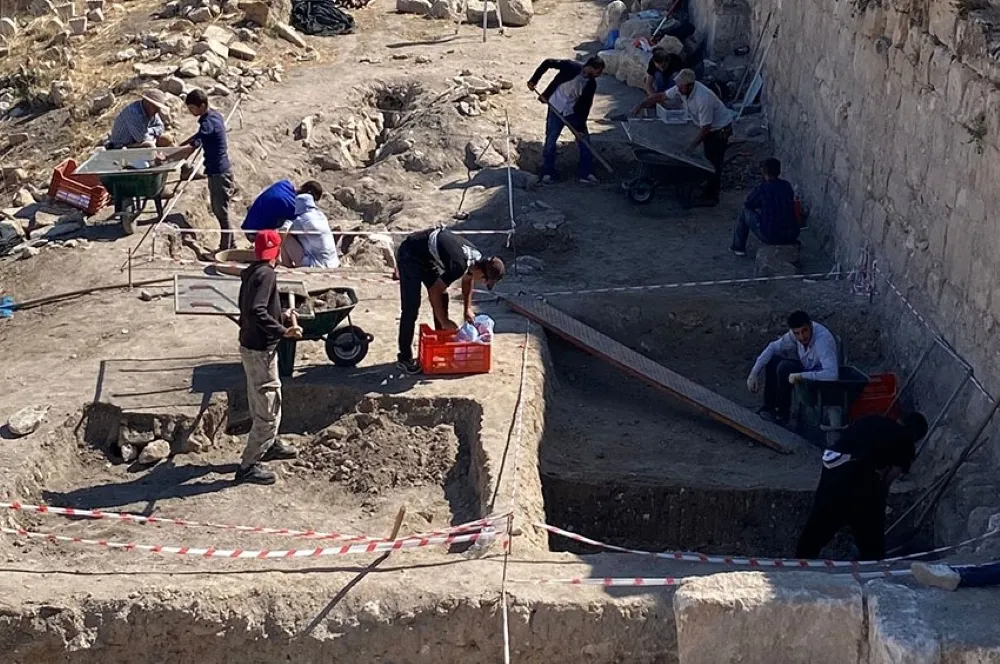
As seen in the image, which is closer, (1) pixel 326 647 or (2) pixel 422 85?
(1) pixel 326 647

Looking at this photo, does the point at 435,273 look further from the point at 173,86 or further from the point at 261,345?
the point at 173,86

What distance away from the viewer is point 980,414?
31.3 feet

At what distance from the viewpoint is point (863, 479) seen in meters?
8.51

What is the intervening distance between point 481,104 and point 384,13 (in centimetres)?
582

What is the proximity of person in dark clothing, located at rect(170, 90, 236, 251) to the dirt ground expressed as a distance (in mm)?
353

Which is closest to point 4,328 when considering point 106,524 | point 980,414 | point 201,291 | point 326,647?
point 201,291

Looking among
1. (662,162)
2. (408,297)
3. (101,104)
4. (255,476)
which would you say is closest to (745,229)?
(662,162)

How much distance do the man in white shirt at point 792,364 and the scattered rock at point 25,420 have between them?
209 inches

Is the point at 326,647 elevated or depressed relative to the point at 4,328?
elevated

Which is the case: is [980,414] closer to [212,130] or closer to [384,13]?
[212,130]

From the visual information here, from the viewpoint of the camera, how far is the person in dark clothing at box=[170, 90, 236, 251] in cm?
1352

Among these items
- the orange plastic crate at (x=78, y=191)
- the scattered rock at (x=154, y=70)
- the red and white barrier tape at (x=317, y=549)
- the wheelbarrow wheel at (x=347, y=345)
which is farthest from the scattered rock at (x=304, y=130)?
the red and white barrier tape at (x=317, y=549)

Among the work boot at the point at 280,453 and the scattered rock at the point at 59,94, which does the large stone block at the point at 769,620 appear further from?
the scattered rock at the point at 59,94

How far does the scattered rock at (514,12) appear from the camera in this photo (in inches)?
886
